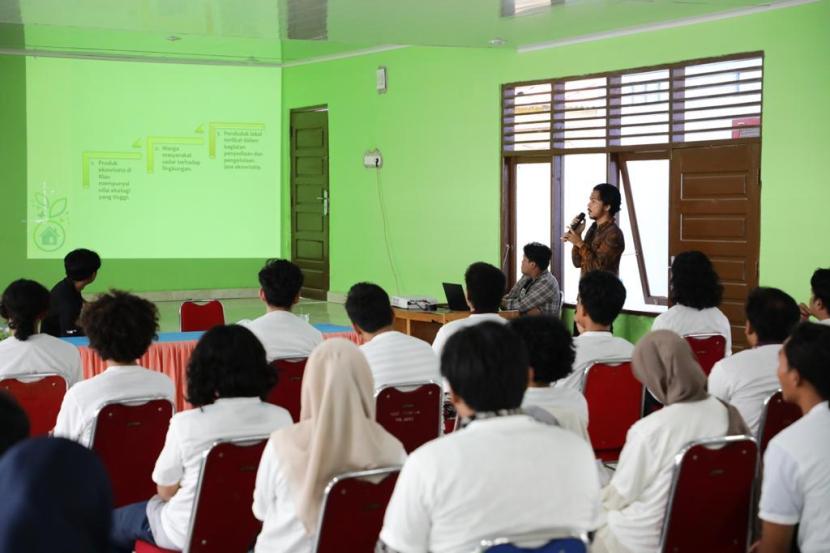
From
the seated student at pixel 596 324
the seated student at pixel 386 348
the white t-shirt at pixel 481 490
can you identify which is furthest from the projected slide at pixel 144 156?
the white t-shirt at pixel 481 490

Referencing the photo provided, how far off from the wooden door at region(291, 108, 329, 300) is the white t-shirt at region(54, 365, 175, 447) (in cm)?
958

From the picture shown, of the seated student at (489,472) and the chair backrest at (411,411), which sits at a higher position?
the seated student at (489,472)

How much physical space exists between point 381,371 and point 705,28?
16.8 feet

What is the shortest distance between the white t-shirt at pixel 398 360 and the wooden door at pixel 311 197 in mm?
8951

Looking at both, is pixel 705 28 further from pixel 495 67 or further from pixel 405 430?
pixel 405 430

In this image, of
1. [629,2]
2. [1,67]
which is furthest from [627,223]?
[1,67]

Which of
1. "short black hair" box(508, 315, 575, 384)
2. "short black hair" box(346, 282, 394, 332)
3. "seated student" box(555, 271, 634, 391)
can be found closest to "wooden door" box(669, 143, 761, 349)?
"seated student" box(555, 271, 634, 391)

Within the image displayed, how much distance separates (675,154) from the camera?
28.4 ft

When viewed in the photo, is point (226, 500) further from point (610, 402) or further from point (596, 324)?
point (596, 324)

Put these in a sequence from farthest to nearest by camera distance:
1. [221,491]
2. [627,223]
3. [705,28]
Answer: [627,223] < [705,28] < [221,491]

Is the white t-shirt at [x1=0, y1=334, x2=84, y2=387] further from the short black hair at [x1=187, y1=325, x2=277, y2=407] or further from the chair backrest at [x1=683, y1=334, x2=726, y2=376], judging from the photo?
the chair backrest at [x1=683, y1=334, x2=726, y2=376]

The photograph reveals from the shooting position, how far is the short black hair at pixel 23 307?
455 centimetres

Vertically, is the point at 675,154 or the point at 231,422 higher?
the point at 675,154

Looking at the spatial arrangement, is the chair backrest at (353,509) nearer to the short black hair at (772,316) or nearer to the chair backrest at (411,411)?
the chair backrest at (411,411)
